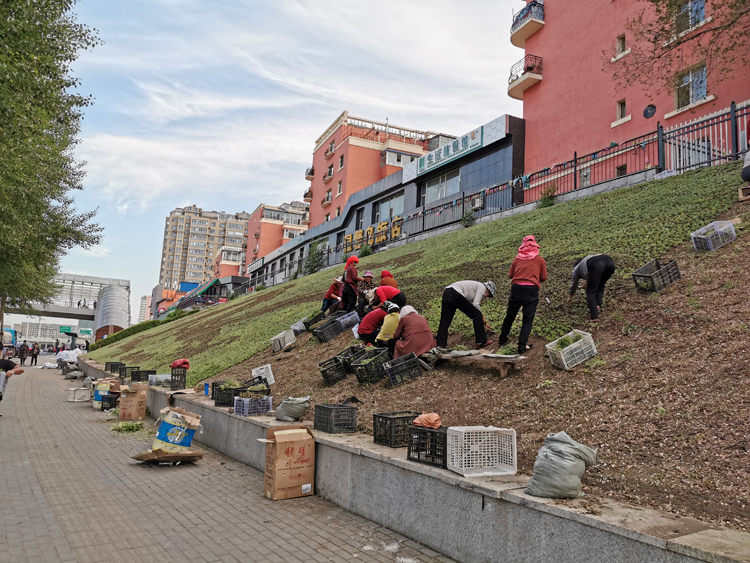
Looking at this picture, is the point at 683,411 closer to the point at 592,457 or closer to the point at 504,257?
the point at 592,457

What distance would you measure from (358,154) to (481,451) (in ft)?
141

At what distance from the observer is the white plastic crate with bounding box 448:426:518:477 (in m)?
4.21

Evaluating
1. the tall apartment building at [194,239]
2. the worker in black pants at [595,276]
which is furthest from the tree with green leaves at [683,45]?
the tall apartment building at [194,239]

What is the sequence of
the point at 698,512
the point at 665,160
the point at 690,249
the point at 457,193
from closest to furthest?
the point at 698,512 → the point at 690,249 → the point at 665,160 → the point at 457,193

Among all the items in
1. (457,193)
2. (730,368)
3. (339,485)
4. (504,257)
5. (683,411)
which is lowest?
(339,485)

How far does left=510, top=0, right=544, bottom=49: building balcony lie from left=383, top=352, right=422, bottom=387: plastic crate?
23192mm

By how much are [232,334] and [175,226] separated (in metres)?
162

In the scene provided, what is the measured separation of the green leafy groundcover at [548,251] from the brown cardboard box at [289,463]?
12.4ft

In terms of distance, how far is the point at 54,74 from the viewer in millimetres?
11258

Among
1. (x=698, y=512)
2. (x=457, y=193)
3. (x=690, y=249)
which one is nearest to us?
(x=698, y=512)

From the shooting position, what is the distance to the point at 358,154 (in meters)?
45.4

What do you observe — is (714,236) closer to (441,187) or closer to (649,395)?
(649,395)

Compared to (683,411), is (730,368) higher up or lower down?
higher up

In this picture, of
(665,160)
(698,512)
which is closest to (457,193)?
(665,160)
